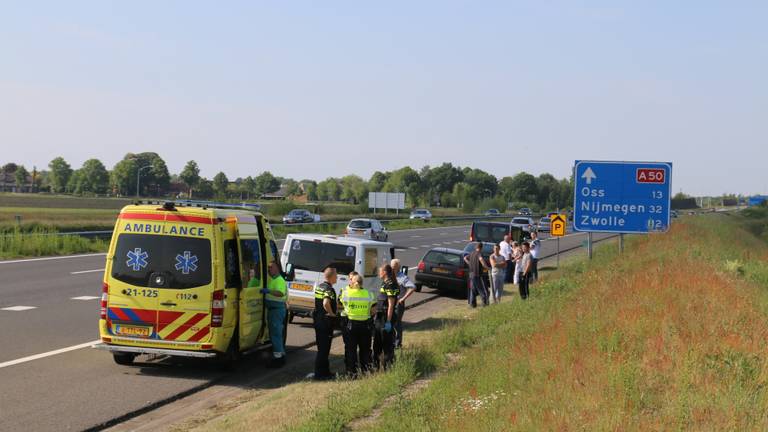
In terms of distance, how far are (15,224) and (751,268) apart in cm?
2808

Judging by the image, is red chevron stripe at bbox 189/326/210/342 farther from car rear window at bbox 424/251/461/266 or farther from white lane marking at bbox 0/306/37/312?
car rear window at bbox 424/251/461/266

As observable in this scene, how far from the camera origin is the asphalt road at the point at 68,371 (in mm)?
9680

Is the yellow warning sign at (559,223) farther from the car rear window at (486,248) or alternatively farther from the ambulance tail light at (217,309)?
the ambulance tail light at (217,309)

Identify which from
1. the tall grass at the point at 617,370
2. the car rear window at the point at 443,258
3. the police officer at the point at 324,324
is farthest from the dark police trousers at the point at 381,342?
the car rear window at the point at 443,258

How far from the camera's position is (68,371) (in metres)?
11.9

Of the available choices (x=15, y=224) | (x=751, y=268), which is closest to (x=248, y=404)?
(x=751, y=268)

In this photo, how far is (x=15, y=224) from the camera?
1420 inches

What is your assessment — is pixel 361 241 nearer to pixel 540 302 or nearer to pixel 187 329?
pixel 540 302

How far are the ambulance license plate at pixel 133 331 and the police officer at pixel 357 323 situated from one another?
2.66 m

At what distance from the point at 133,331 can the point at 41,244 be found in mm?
23870

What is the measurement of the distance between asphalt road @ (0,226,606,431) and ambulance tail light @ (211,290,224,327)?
89cm

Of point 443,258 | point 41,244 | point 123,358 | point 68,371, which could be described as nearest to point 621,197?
point 443,258

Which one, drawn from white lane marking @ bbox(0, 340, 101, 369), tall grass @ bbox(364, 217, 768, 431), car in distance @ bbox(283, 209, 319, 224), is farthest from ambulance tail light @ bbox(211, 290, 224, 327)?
car in distance @ bbox(283, 209, 319, 224)

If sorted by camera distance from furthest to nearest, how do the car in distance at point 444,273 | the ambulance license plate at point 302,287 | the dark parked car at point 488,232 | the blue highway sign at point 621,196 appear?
the dark parked car at point 488,232 → the car in distance at point 444,273 → the blue highway sign at point 621,196 → the ambulance license plate at point 302,287
